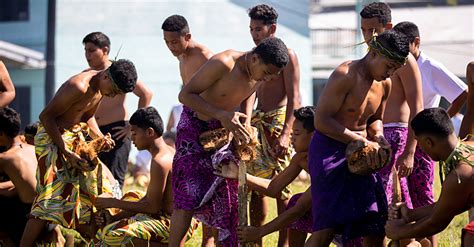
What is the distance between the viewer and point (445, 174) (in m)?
6.55

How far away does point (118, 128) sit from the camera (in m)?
10.3

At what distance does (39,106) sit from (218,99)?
19537 mm

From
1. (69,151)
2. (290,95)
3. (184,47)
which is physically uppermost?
(184,47)

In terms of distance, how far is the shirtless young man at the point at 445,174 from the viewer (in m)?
6.38

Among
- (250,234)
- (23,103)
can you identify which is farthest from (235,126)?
(23,103)

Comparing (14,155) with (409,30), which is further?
(14,155)

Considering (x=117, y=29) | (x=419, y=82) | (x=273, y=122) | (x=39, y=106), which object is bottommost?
(x=39, y=106)

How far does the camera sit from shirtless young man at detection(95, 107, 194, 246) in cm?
818

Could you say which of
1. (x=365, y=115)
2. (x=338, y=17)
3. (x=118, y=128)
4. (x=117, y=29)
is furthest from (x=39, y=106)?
(x=365, y=115)

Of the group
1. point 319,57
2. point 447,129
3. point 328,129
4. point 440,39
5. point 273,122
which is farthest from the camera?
point 440,39

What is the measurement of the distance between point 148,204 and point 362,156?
2.14 metres

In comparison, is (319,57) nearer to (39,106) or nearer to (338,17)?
(338,17)

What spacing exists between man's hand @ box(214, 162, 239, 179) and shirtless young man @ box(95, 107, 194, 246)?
2.78 feet

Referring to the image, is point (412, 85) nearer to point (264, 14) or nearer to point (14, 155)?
point (264, 14)
